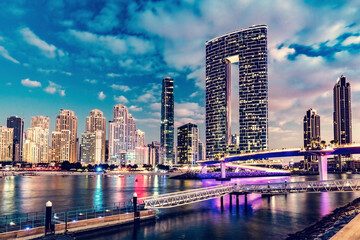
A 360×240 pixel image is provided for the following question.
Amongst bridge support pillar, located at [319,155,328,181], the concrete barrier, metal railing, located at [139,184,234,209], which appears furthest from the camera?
bridge support pillar, located at [319,155,328,181]

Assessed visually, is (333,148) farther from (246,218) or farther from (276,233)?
(276,233)

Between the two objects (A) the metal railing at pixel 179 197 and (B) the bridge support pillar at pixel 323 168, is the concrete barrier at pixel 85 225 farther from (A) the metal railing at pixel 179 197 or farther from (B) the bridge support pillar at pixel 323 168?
(B) the bridge support pillar at pixel 323 168

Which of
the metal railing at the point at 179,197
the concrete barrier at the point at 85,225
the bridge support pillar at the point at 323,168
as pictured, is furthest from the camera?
the bridge support pillar at the point at 323,168

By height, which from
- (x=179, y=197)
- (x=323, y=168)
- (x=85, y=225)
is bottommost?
(x=179, y=197)

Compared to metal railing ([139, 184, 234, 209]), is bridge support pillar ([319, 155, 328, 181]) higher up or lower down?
higher up

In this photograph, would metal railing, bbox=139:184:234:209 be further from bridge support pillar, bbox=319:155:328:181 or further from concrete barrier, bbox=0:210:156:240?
bridge support pillar, bbox=319:155:328:181

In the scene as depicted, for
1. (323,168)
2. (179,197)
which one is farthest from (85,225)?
(323,168)

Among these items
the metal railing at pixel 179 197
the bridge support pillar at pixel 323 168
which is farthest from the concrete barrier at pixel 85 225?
the bridge support pillar at pixel 323 168

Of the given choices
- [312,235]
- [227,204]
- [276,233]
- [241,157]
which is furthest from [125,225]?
[241,157]

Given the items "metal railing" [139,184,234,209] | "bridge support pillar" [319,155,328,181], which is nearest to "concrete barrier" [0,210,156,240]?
"metal railing" [139,184,234,209]

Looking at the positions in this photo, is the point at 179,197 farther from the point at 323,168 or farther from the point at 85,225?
the point at 323,168

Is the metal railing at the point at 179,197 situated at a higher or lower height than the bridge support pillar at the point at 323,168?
lower

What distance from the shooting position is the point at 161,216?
168 ft

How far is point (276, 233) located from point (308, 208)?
1065 inches
